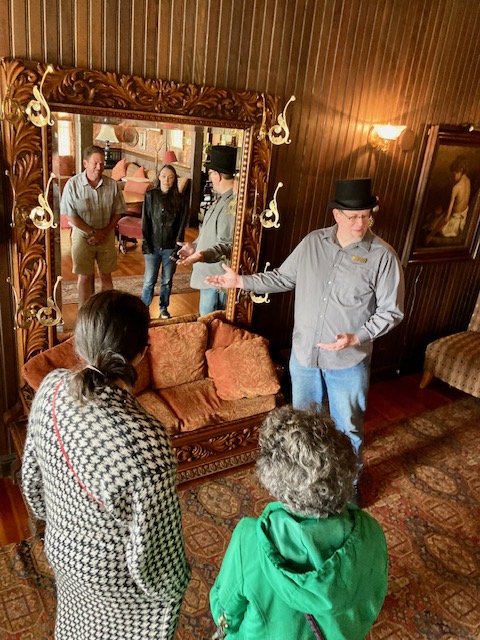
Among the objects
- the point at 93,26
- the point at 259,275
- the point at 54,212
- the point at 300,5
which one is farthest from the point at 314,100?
the point at 54,212

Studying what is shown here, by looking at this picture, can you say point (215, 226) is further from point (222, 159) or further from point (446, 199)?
point (446, 199)

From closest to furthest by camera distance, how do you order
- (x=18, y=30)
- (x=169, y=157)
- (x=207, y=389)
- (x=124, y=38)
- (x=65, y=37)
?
(x=18, y=30) < (x=65, y=37) < (x=124, y=38) < (x=169, y=157) < (x=207, y=389)

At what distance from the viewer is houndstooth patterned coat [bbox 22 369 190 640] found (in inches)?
51.5

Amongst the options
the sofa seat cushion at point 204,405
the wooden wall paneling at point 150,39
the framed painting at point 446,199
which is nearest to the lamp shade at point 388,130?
the framed painting at point 446,199

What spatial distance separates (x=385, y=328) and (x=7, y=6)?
2.42 metres

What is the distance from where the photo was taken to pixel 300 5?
3.09 m

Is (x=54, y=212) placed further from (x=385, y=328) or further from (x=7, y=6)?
(x=385, y=328)

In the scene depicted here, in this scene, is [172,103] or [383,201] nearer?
[172,103]

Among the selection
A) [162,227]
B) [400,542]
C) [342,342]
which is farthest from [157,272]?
[400,542]

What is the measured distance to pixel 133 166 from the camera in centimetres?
288

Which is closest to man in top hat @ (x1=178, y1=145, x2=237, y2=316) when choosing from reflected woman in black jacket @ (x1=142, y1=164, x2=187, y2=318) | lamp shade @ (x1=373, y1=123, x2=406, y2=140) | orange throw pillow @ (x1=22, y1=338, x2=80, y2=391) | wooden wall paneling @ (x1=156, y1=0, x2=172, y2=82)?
reflected woman in black jacket @ (x1=142, y1=164, x2=187, y2=318)

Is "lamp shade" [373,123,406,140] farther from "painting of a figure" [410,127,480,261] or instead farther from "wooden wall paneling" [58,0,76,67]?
"wooden wall paneling" [58,0,76,67]

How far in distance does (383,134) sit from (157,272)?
1918mm

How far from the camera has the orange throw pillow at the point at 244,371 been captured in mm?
3250
